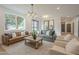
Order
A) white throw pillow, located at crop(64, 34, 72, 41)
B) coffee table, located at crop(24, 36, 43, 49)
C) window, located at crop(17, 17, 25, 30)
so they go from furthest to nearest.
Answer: coffee table, located at crop(24, 36, 43, 49)
white throw pillow, located at crop(64, 34, 72, 41)
window, located at crop(17, 17, 25, 30)

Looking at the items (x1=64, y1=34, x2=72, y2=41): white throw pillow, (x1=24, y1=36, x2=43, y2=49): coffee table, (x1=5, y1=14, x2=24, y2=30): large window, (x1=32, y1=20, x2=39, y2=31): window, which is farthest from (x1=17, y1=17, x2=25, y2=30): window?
(x1=64, y1=34, x2=72, y2=41): white throw pillow

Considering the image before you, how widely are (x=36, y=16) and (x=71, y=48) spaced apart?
1.51 meters

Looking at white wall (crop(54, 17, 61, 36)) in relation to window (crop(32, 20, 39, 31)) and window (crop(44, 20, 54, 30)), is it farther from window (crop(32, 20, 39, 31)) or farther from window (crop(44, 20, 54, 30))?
window (crop(32, 20, 39, 31))

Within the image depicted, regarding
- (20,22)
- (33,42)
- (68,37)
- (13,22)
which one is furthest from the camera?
(33,42)

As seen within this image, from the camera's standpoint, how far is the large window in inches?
117

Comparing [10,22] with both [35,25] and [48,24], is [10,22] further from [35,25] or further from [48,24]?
[48,24]

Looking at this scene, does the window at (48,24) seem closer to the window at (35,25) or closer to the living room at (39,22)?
the living room at (39,22)

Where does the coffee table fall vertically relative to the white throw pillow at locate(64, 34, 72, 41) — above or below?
below

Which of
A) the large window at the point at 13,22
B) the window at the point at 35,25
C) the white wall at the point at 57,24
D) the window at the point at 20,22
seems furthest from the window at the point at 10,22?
the white wall at the point at 57,24

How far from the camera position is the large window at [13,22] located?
2.96m

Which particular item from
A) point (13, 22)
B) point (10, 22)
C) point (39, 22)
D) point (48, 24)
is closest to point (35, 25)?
point (39, 22)

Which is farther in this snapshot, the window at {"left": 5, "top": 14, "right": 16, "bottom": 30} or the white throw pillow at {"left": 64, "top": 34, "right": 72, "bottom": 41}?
the white throw pillow at {"left": 64, "top": 34, "right": 72, "bottom": 41}

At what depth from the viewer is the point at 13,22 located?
293 cm
